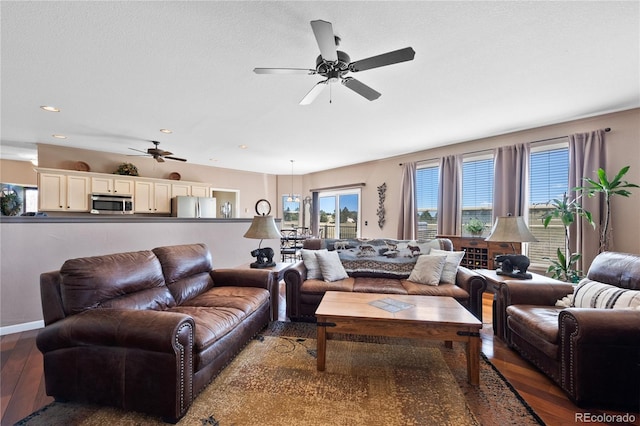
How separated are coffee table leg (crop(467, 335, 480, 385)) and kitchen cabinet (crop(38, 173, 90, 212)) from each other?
264 inches

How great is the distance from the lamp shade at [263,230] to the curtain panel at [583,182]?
4.10m

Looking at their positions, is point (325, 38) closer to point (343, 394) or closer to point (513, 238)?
point (343, 394)

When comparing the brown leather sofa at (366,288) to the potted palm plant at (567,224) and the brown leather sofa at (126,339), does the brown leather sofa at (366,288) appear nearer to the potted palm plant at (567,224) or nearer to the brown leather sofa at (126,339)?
the brown leather sofa at (126,339)

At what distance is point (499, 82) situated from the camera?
2.64 meters

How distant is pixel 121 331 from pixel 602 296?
3439mm

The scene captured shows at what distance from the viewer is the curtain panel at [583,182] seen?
3381mm

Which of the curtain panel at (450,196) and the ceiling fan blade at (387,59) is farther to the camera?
the curtain panel at (450,196)

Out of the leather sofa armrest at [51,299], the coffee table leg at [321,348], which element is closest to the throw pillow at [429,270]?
the coffee table leg at [321,348]

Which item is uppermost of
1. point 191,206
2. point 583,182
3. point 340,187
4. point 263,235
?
point 340,187

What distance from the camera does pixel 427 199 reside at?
5418mm

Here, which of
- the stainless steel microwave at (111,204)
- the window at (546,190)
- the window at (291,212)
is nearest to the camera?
the window at (546,190)

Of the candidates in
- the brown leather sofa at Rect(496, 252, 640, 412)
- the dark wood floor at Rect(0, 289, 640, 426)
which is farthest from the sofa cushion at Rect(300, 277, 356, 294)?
the brown leather sofa at Rect(496, 252, 640, 412)

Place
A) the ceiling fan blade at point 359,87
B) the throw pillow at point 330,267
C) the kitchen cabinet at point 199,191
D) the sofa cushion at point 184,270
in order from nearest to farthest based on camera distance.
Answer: the ceiling fan blade at point 359,87 < the sofa cushion at point 184,270 < the throw pillow at point 330,267 < the kitchen cabinet at point 199,191

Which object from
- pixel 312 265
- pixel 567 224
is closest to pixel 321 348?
pixel 312 265
